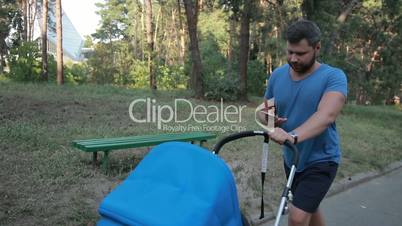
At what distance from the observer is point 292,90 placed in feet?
10.8

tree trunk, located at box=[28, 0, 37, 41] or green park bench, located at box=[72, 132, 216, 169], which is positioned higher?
tree trunk, located at box=[28, 0, 37, 41]

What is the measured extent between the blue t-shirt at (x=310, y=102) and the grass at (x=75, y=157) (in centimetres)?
236

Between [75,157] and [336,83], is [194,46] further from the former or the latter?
[336,83]

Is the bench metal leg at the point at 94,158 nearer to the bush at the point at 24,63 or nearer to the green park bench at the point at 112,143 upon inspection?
the green park bench at the point at 112,143

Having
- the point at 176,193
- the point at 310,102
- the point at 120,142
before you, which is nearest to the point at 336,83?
the point at 310,102

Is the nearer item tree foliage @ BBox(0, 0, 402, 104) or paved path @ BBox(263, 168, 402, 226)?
paved path @ BBox(263, 168, 402, 226)

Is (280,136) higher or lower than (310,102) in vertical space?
lower

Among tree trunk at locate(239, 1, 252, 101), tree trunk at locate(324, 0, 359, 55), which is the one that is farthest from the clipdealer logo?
tree trunk at locate(324, 0, 359, 55)

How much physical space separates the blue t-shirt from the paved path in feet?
7.87

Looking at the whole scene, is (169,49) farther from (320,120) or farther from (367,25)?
Answer: (320,120)

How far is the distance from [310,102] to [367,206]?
390 centimetres

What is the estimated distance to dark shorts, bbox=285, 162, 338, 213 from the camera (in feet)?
10.2

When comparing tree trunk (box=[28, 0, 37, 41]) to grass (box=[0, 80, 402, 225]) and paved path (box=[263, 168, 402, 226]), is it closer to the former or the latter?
grass (box=[0, 80, 402, 225])

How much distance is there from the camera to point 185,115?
12.4m
